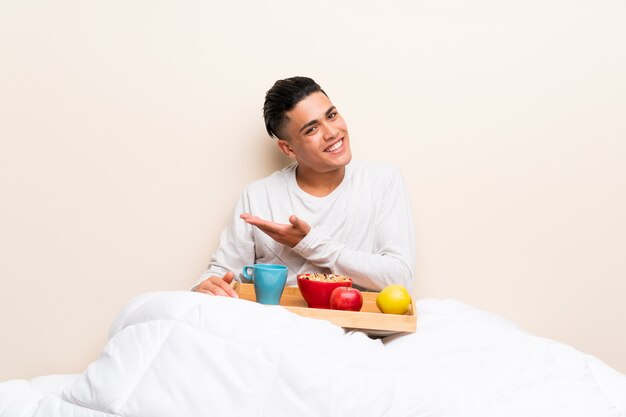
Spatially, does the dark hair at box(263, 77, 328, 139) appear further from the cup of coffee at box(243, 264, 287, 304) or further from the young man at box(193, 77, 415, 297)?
the cup of coffee at box(243, 264, 287, 304)

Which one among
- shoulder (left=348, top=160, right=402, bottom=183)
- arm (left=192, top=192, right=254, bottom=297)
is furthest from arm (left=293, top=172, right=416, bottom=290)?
arm (left=192, top=192, right=254, bottom=297)

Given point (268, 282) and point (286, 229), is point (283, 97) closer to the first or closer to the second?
point (286, 229)

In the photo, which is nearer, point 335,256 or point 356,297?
point 356,297

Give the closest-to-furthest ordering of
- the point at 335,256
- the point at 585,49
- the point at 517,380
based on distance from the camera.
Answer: the point at 517,380
the point at 335,256
the point at 585,49

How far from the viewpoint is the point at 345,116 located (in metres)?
2.27

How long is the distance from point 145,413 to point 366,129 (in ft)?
4.50

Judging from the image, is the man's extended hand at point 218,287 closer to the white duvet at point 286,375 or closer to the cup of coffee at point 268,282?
the cup of coffee at point 268,282

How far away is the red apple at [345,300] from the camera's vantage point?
1.57 metres

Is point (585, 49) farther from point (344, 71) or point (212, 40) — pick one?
point (212, 40)

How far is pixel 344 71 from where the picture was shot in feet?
7.43

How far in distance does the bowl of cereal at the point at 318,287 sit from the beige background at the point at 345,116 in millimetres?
674

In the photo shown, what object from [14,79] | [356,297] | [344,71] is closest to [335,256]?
[356,297]

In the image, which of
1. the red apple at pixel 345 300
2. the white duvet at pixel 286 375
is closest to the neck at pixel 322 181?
the red apple at pixel 345 300

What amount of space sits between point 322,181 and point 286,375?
→ 3.53 ft
